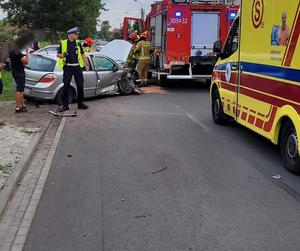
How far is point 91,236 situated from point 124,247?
15.9 inches

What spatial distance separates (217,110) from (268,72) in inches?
Result: 126

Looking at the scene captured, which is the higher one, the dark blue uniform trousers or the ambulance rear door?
the ambulance rear door

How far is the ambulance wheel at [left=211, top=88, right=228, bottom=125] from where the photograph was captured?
10.4 meters

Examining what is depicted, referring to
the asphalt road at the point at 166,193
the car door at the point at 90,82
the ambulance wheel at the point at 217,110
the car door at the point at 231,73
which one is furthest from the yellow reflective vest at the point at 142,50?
the car door at the point at 231,73

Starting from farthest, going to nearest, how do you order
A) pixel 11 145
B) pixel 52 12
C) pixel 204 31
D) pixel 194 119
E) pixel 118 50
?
pixel 52 12
pixel 118 50
pixel 204 31
pixel 194 119
pixel 11 145

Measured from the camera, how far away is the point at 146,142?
29.4 feet

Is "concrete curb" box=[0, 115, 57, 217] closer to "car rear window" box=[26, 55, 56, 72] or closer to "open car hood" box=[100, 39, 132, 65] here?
"car rear window" box=[26, 55, 56, 72]

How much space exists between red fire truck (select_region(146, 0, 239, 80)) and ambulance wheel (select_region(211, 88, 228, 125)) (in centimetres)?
600

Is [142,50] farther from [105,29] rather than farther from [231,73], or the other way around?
[105,29]

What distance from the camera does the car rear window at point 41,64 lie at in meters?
13.1

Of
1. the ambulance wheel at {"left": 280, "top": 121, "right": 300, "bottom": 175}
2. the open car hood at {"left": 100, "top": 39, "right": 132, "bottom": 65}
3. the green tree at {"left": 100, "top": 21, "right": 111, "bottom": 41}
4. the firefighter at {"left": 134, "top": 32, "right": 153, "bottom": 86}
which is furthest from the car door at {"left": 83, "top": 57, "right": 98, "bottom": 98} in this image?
the green tree at {"left": 100, "top": 21, "right": 111, "bottom": 41}

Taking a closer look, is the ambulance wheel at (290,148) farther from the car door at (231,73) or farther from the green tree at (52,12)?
the green tree at (52,12)

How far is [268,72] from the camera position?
24.5 ft

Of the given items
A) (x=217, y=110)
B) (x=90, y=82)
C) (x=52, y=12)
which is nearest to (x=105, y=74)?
(x=90, y=82)
